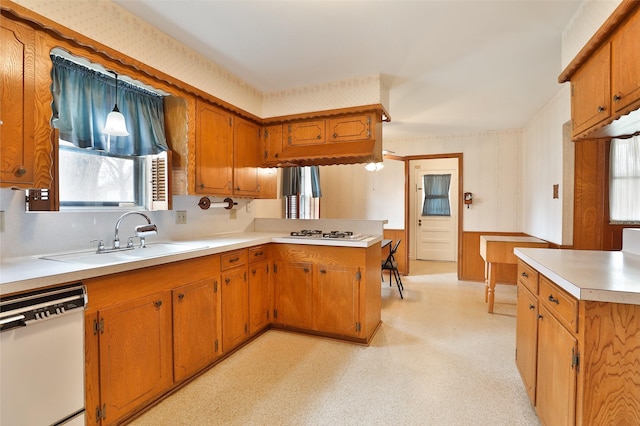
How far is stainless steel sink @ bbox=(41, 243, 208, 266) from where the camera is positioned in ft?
5.69

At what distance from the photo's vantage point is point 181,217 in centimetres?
278

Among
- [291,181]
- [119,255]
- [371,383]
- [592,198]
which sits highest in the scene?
[291,181]

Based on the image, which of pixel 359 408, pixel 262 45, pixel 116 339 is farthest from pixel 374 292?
pixel 262 45

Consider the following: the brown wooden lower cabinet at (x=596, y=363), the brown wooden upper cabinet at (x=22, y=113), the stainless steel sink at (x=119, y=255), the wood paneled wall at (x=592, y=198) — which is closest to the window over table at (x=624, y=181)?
the wood paneled wall at (x=592, y=198)

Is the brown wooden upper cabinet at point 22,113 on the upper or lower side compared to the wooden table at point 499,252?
upper

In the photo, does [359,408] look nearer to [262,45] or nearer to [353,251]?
[353,251]

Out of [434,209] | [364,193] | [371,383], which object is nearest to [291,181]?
[364,193]

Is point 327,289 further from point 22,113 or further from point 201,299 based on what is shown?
point 22,113

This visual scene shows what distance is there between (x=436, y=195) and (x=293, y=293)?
204 inches

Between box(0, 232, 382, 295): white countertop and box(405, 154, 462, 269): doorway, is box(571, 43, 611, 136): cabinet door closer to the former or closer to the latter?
box(0, 232, 382, 295): white countertop

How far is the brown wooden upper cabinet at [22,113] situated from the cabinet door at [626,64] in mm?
2902

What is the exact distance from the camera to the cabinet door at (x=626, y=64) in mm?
1361

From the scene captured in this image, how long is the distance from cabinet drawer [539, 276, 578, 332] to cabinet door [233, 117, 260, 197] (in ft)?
8.57

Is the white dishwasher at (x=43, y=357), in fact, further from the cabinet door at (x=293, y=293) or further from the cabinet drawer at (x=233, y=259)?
the cabinet door at (x=293, y=293)
